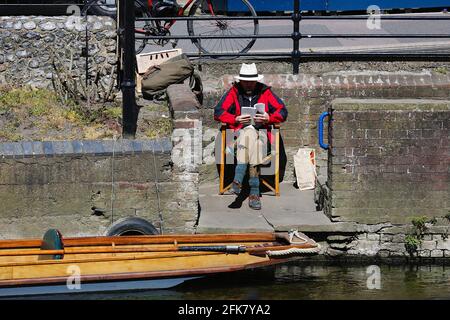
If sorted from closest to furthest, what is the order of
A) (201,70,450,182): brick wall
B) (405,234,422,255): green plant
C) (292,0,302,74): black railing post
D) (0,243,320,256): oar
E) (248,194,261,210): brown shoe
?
(0,243,320,256): oar < (405,234,422,255): green plant < (248,194,261,210): brown shoe < (201,70,450,182): brick wall < (292,0,302,74): black railing post

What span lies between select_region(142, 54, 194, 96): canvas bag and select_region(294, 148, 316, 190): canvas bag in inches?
69.8

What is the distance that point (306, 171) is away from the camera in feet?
43.6

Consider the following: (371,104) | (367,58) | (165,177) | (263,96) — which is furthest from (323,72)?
(165,177)

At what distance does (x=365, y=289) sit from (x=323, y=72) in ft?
14.2

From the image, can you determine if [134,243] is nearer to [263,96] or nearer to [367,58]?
[263,96]

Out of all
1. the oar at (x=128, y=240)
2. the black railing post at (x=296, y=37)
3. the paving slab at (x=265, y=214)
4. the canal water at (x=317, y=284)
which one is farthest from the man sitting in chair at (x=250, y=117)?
the oar at (x=128, y=240)

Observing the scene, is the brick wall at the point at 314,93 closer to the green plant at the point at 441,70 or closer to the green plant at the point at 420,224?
the green plant at the point at 441,70

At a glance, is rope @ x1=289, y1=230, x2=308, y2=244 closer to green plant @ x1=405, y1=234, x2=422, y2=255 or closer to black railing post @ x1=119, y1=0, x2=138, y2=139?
green plant @ x1=405, y1=234, x2=422, y2=255

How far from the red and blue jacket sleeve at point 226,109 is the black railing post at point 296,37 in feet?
5.70

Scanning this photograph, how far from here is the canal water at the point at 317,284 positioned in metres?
10.5

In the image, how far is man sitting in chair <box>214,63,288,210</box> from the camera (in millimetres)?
12297

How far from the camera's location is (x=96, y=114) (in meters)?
12.8

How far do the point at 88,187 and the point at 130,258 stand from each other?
1380mm

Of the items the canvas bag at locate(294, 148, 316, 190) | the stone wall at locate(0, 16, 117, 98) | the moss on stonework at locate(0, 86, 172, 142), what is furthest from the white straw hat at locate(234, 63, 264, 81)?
the stone wall at locate(0, 16, 117, 98)
